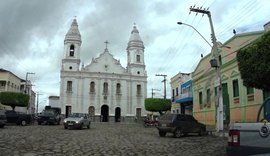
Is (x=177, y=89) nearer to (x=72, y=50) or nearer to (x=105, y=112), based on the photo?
(x=105, y=112)

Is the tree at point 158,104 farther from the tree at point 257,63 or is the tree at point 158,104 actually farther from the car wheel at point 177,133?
the tree at point 257,63

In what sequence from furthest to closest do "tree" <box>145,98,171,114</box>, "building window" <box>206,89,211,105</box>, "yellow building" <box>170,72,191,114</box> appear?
"tree" <box>145,98,171,114</box>, "yellow building" <box>170,72,191,114</box>, "building window" <box>206,89,211,105</box>

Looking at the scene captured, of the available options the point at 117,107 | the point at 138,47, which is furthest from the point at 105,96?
the point at 138,47

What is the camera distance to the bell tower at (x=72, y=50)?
205ft

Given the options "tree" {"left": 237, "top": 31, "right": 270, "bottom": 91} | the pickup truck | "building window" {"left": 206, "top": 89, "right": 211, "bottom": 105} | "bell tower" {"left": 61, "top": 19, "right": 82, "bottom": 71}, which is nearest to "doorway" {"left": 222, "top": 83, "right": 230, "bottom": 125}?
"building window" {"left": 206, "top": 89, "right": 211, "bottom": 105}

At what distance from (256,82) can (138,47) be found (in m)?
52.1

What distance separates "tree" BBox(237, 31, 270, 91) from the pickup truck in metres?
9.14

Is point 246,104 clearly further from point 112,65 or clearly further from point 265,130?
point 112,65

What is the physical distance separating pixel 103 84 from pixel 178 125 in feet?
143

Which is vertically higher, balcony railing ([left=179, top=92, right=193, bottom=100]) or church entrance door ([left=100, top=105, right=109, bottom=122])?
balcony railing ([left=179, top=92, right=193, bottom=100])

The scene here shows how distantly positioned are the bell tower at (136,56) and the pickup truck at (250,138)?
2383 inches

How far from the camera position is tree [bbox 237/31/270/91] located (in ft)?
45.5

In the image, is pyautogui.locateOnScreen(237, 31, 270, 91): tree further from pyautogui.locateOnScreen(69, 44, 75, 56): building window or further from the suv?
pyautogui.locateOnScreen(69, 44, 75, 56): building window

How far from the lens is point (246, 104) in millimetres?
24500
